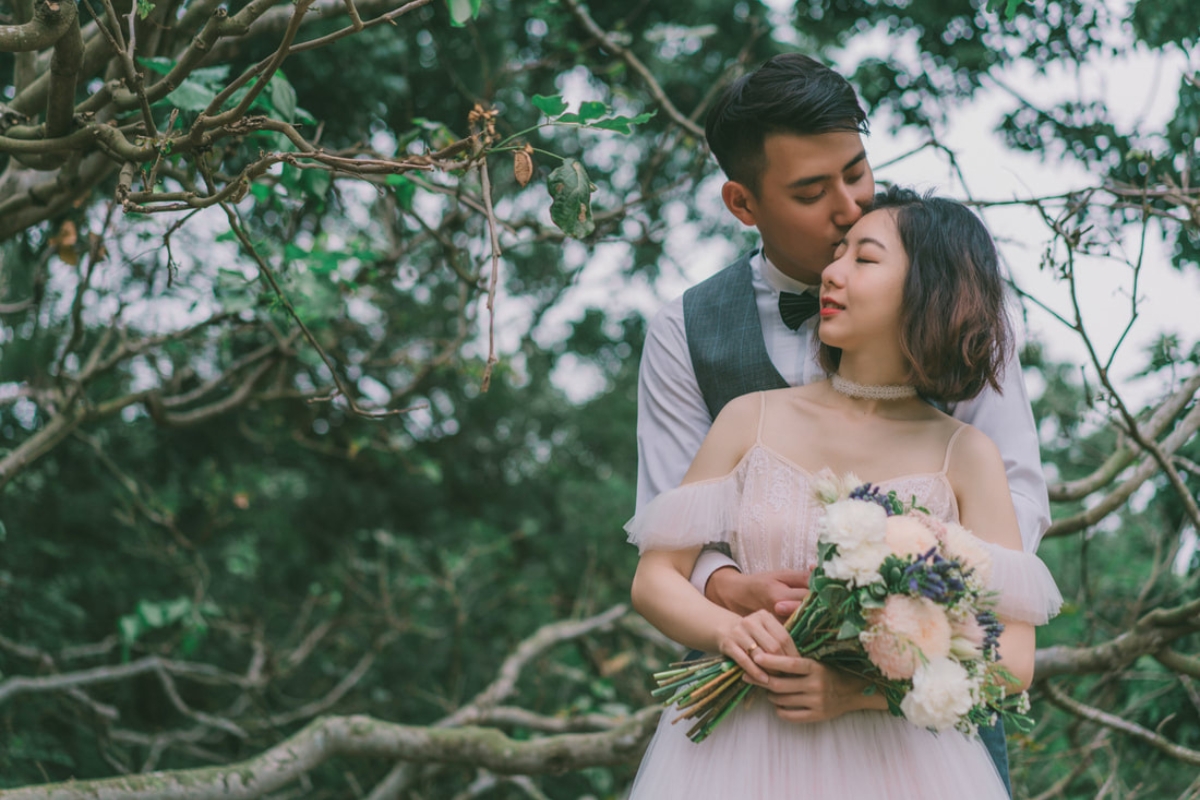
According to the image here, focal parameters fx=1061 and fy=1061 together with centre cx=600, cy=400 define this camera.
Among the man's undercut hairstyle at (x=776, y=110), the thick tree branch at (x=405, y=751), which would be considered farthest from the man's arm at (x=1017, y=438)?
the thick tree branch at (x=405, y=751)

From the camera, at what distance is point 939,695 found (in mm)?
1510

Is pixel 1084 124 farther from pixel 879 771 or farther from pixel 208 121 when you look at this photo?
pixel 208 121

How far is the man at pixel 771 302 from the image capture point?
2.11 metres

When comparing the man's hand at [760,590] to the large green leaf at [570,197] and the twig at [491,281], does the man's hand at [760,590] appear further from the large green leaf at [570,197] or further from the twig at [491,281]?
the large green leaf at [570,197]

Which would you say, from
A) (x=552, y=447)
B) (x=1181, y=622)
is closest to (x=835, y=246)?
(x=1181, y=622)

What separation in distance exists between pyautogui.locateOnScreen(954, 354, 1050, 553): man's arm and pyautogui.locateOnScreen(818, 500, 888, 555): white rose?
0.55m

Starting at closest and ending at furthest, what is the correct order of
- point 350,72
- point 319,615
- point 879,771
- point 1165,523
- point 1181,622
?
point 879,771, point 1181,622, point 1165,523, point 350,72, point 319,615

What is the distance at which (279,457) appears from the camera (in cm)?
717

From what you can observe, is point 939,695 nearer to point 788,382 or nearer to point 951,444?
point 951,444

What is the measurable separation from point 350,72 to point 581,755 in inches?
136

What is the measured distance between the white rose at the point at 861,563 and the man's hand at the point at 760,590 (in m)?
0.23

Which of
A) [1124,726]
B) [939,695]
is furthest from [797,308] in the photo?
[1124,726]

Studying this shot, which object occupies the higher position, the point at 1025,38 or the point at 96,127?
the point at 1025,38

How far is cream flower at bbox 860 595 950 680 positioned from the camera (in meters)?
1.54
